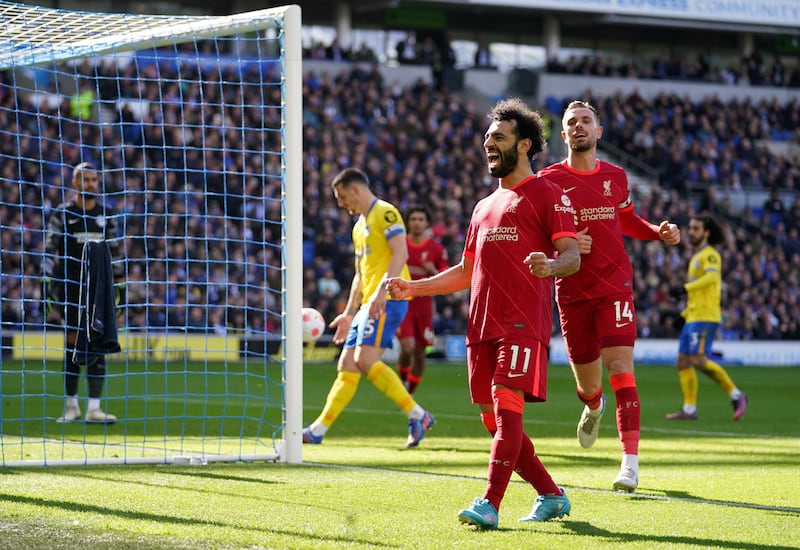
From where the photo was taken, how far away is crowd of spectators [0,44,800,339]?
81.1 ft

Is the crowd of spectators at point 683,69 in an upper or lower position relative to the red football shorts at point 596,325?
upper

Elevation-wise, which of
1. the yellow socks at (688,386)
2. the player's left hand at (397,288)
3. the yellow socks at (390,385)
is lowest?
the yellow socks at (688,386)

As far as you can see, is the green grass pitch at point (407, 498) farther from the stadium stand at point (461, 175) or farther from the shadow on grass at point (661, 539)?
the stadium stand at point (461, 175)

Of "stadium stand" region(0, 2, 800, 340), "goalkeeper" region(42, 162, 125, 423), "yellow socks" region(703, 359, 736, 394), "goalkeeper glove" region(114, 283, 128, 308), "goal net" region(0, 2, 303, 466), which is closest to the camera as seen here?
"goal net" region(0, 2, 303, 466)

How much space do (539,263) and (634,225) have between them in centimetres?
290

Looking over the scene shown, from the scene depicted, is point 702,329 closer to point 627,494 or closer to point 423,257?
point 423,257

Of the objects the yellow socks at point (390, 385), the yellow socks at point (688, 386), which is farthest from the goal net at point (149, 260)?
the yellow socks at point (688, 386)

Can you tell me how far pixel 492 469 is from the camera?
5680 mm

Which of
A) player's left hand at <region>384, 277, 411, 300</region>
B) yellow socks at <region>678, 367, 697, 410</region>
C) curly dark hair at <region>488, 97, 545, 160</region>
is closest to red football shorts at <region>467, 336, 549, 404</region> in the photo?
player's left hand at <region>384, 277, 411, 300</region>

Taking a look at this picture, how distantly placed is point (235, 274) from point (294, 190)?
58.2 feet

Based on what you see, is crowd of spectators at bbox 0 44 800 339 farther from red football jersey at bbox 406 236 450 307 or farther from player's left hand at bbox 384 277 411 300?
player's left hand at bbox 384 277 411 300

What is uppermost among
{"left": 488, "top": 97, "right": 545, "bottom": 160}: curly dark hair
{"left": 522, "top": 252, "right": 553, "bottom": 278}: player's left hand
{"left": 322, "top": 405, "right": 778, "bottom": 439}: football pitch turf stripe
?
{"left": 488, "top": 97, "right": 545, "bottom": 160}: curly dark hair

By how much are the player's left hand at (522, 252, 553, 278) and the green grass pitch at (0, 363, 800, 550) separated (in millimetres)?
1178

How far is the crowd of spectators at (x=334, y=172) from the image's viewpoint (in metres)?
24.7
